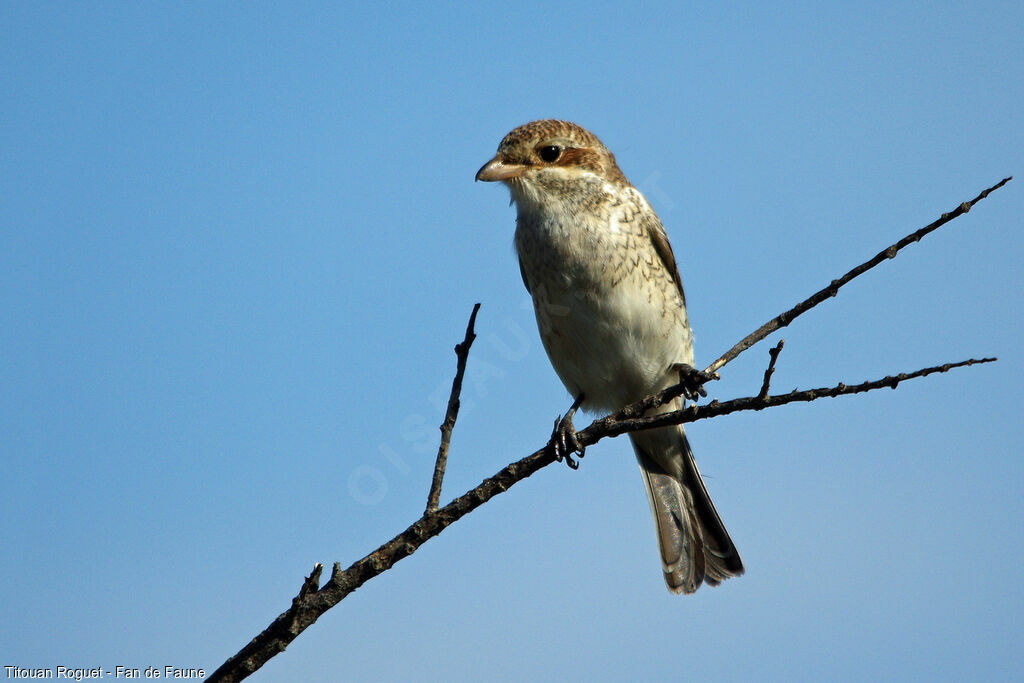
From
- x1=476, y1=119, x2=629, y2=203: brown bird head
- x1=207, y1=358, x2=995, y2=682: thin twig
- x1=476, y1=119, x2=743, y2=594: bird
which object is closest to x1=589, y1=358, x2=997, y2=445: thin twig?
x1=207, y1=358, x2=995, y2=682: thin twig

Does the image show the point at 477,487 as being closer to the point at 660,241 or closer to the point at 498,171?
the point at 498,171

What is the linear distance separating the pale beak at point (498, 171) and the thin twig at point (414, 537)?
2.15 meters

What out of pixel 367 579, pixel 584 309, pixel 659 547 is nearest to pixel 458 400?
pixel 367 579

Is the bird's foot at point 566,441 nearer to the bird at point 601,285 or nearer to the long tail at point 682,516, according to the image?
the bird at point 601,285

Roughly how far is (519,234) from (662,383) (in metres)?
1.24

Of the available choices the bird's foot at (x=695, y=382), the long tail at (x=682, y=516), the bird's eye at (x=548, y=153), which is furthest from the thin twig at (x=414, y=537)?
the long tail at (x=682, y=516)

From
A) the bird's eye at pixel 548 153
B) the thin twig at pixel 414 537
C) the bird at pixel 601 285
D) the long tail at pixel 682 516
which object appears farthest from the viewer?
the long tail at pixel 682 516

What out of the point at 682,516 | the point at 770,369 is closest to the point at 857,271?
the point at 770,369

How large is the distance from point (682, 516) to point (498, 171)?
2.51 m

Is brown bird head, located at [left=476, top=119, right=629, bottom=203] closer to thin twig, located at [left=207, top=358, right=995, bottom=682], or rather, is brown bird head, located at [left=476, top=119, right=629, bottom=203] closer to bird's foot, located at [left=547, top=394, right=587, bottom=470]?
bird's foot, located at [left=547, top=394, right=587, bottom=470]

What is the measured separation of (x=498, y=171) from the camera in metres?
5.39

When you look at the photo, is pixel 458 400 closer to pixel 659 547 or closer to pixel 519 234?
pixel 519 234

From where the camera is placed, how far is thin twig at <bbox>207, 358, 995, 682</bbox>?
9.19 feet

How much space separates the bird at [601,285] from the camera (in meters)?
5.20
